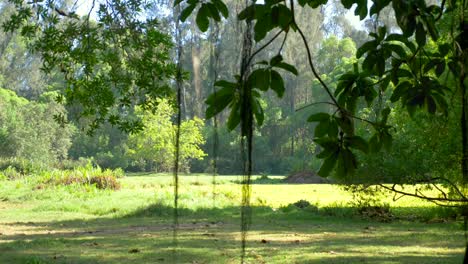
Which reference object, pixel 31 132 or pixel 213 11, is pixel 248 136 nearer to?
pixel 213 11

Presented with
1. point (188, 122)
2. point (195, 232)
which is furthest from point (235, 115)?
point (188, 122)

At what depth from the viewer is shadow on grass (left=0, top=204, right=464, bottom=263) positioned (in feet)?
27.3

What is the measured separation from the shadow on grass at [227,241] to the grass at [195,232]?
0.01 meters

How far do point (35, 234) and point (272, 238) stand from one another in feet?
14.3

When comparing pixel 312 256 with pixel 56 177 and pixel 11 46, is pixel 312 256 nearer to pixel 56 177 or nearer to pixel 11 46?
pixel 56 177

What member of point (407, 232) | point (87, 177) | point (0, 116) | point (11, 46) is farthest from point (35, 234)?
point (11, 46)

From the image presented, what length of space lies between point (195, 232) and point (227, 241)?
1.60m

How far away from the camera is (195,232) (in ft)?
38.2

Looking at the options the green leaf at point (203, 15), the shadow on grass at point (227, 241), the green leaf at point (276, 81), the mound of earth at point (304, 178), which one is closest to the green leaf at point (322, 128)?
the green leaf at point (276, 81)

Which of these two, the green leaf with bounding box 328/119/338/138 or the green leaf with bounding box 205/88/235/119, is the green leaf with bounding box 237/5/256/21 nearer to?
the green leaf with bounding box 205/88/235/119

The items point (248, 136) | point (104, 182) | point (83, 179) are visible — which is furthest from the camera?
point (104, 182)

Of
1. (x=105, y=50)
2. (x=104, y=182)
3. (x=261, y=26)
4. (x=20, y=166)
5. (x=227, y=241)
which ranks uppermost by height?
(x=105, y=50)

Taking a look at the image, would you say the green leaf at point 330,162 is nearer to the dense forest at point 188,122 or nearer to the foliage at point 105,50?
the foliage at point 105,50

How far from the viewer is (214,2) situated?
7.79 feet
